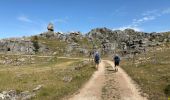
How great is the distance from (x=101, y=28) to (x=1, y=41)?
63.4 metres

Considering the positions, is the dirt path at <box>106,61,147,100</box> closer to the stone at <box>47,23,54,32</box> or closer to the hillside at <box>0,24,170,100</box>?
the hillside at <box>0,24,170,100</box>

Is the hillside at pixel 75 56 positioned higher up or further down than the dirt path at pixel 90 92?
higher up

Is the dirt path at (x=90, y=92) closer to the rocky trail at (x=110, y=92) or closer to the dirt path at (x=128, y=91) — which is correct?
the rocky trail at (x=110, y=92)

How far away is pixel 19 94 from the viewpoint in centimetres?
3119

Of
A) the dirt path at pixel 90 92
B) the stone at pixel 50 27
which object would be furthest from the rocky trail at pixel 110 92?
the stone at pixel 50 27

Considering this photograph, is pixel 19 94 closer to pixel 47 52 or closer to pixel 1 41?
pixel 47 52

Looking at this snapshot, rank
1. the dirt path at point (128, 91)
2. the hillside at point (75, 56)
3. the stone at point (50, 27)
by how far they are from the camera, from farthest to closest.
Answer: the stone at point (50, 27) < the hillside at point (75, 56) < the dirt path at point (128, 91)

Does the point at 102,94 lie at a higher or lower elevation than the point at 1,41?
lower

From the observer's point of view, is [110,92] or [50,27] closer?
[110,92]

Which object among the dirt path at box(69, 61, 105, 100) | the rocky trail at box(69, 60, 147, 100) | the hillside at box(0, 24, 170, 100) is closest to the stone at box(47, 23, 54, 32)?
the hillside at box(0, 24, 170, 100)

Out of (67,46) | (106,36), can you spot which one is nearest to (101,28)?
(106,36)

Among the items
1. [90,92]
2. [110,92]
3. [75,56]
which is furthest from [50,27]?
[110,92]

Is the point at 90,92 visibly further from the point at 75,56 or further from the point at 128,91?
the point at 75,56

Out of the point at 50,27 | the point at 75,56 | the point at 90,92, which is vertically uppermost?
the point at 50,27
